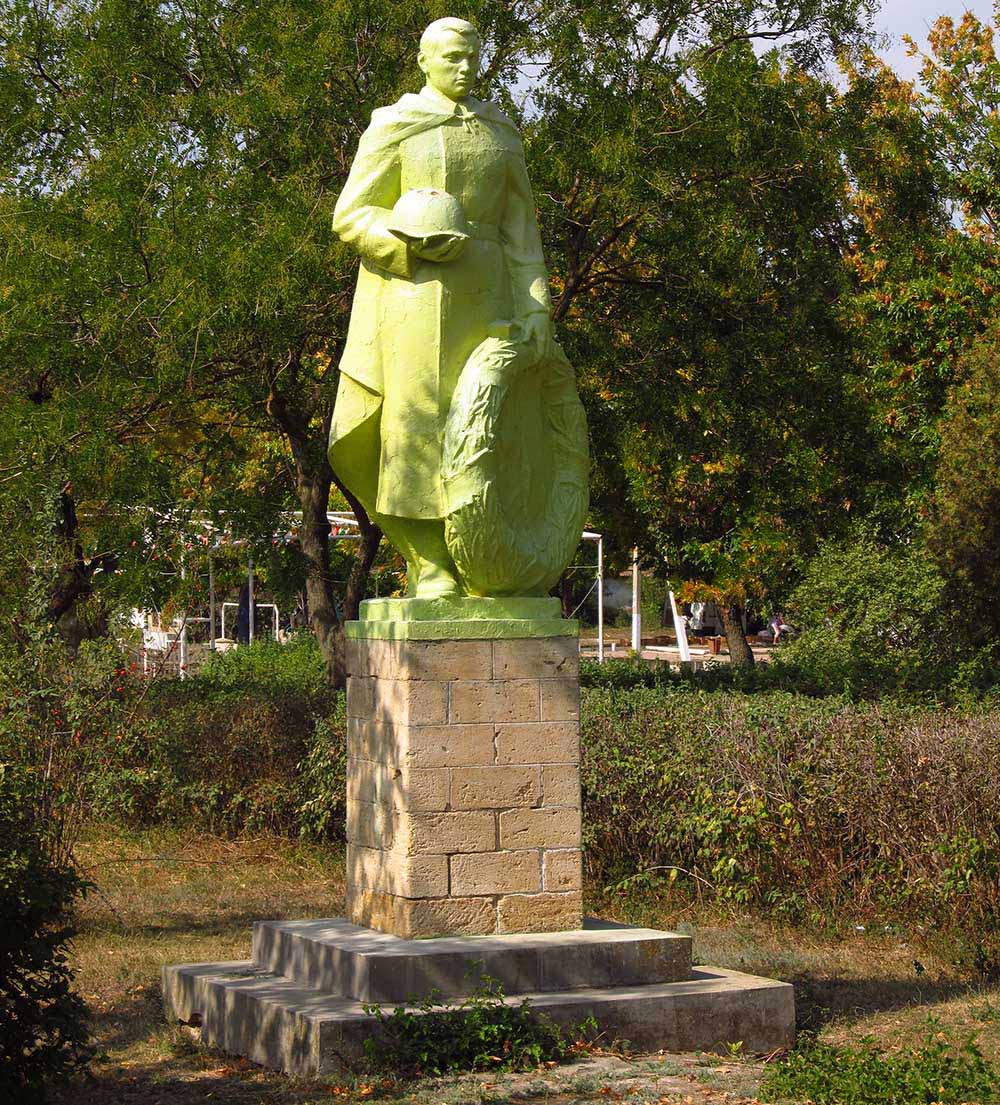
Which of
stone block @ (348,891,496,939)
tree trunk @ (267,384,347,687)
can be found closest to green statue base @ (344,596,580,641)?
stone block @ (348,891,496,939)

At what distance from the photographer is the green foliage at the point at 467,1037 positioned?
21.6ft

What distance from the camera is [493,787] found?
7.41 m

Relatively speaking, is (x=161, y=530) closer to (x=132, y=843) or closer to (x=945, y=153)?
(x=132, y=843)

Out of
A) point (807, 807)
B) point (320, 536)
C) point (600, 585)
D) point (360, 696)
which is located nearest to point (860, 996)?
point (807, 807)

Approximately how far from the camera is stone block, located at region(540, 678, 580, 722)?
754 centimetres

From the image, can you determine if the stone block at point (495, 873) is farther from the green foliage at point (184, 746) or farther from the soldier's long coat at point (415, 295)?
the green foliage at point (184, 746)

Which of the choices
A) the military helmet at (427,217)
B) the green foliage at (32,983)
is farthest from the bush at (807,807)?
the green foliage at (32,983)

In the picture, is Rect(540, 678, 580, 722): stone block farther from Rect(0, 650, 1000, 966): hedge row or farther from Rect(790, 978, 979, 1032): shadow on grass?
Rect(0, 650, 1000, 966): hedge row

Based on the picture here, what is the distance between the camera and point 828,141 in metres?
13.7

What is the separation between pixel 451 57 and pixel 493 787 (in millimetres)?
3160

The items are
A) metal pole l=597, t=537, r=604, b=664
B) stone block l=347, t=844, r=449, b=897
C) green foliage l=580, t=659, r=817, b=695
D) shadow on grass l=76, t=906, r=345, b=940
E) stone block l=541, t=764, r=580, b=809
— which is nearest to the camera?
stone block l=347, t=844, r=449, b=897

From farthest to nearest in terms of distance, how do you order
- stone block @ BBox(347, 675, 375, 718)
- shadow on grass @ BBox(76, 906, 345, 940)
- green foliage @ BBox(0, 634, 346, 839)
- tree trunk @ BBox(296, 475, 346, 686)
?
tree trunk @ BBox(296, 475, 346, 686) → green foliage @ BBox(0, 634, 346, 839) → shadow on grass @ BBox(76, 906, 345, 940) → stone block @ BBox(347, 675, 375, 718)

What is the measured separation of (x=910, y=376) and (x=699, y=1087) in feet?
45.8

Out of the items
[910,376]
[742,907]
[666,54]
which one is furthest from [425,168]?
[910,376]
